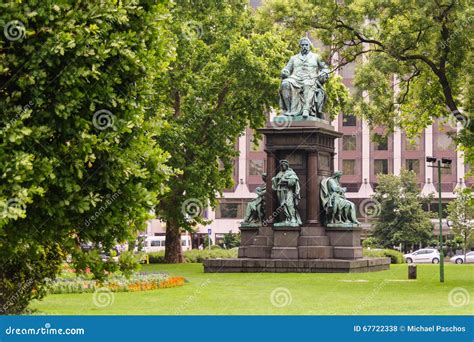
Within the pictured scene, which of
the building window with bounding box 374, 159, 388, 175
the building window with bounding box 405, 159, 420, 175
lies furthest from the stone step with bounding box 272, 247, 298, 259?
the building window with bounding box 374, 159, 388, 175

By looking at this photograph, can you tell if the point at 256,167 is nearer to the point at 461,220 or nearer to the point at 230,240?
the point at 230,240

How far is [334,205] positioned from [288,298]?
39.7ft

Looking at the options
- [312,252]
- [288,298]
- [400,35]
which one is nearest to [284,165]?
[312,252]

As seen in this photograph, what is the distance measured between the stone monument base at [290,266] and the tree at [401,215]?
134ft

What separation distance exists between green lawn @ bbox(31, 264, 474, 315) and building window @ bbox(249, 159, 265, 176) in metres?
60.3

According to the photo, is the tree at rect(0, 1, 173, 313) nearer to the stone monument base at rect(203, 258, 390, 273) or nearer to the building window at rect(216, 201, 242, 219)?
the stone monument base at rect(203, 258, 390, 273)

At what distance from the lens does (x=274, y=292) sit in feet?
75.3

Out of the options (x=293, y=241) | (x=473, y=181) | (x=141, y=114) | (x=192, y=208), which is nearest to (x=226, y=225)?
(x=473, y=181)

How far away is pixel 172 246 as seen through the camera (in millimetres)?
48188

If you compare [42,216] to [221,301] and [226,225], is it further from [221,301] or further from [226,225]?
[226,225]

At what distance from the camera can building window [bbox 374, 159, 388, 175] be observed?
88750 millimetres

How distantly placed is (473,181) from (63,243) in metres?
76.0

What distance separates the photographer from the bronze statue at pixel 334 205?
33094mm

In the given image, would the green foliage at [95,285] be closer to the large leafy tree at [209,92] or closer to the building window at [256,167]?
the large leafy tree at [209,92]
